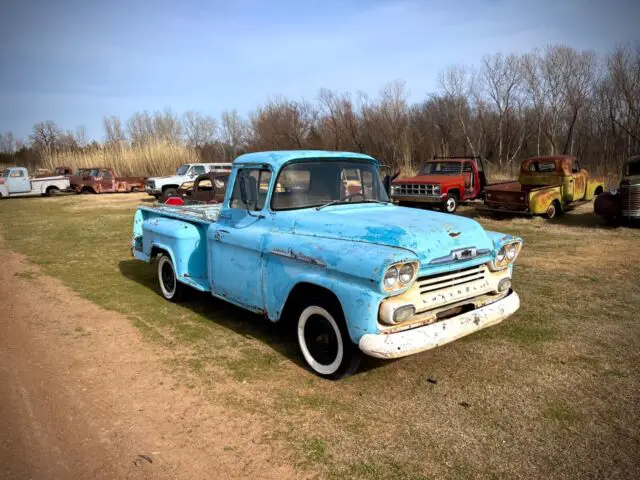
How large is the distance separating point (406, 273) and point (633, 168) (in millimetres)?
11149

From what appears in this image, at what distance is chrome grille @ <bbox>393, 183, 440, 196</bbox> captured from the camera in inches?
593

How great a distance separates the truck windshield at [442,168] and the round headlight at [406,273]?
13223 mm

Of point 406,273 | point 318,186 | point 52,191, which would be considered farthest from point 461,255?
point 52,191

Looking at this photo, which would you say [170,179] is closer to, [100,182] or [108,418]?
[100,182]

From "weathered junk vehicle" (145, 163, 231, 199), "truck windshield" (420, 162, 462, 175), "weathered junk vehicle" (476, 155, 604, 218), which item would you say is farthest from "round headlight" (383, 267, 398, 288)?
"weathered junk vehicle" (145, 163, 231, 199)

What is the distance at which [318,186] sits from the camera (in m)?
4.65

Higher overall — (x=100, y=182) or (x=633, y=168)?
(x=100, y=182)

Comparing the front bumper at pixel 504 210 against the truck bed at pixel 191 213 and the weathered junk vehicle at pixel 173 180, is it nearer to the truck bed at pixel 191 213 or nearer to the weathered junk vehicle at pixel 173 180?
the truck bed at pixel 191 213

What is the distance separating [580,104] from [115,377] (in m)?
29.8

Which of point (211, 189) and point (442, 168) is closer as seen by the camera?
point (211, 189)

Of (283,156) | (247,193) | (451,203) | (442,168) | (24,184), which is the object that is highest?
(24,184)

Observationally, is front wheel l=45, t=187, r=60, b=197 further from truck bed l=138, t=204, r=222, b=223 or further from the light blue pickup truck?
the light blue pickup truck

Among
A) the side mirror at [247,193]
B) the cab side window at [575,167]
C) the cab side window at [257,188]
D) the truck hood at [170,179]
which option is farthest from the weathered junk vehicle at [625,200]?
the truck hood at [170,179]

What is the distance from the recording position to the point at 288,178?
4559 mm
